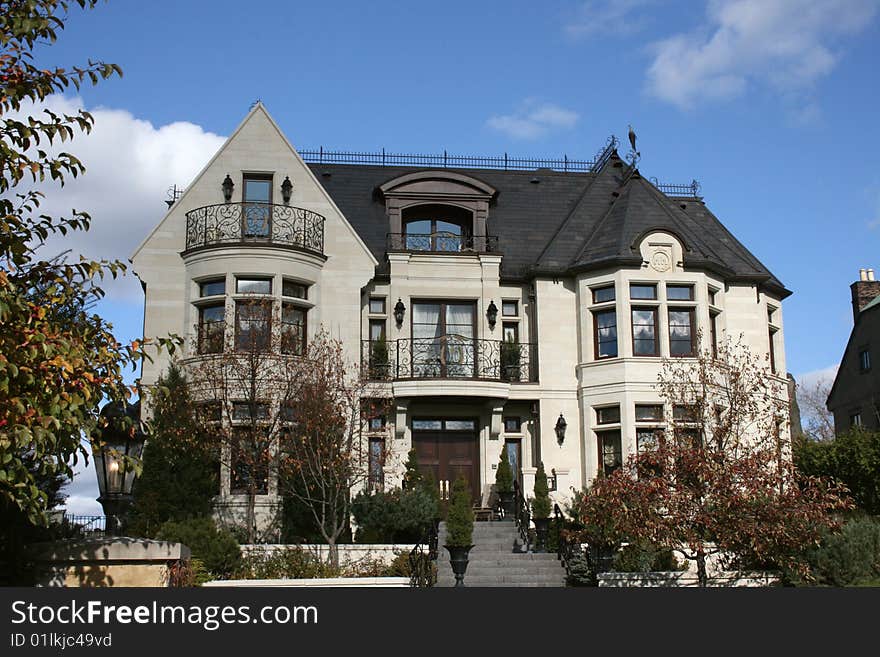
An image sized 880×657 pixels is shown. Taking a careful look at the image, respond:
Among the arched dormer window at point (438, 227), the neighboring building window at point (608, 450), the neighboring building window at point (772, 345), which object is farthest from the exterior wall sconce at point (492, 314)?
the neighboring building window at point (772, 345)

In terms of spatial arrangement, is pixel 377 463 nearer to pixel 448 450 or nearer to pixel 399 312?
pixel 448 450

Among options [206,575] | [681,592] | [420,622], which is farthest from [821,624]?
[206,575]

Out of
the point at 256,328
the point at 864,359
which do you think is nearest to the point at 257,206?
the point at 256,328

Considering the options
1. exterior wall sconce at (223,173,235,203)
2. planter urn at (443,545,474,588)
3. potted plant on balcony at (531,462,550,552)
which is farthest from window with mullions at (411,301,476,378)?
planter urn at (443,545,474,588)

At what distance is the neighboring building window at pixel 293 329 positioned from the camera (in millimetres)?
24766

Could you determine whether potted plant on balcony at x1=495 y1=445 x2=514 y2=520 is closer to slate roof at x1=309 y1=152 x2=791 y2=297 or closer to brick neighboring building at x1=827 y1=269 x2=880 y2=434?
slate roof at x1=309 y1=152 x2=791 y2=297

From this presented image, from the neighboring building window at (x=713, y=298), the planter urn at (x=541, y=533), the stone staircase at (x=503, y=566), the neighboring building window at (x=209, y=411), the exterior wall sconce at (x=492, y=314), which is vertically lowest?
the stone staircase at (x=503, y=566)

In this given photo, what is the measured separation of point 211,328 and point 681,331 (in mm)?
12285

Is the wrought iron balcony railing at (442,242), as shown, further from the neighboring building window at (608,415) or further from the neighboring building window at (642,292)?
the neighboring building window at (608,415)

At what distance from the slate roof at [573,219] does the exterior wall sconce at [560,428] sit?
4.09 meters

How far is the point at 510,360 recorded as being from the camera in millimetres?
27578

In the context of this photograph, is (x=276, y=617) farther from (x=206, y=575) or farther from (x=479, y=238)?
(x=479, y=238)

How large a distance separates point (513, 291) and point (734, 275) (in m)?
6.21

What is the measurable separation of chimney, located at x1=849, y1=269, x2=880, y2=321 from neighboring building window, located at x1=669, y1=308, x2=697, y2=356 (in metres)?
18.3
